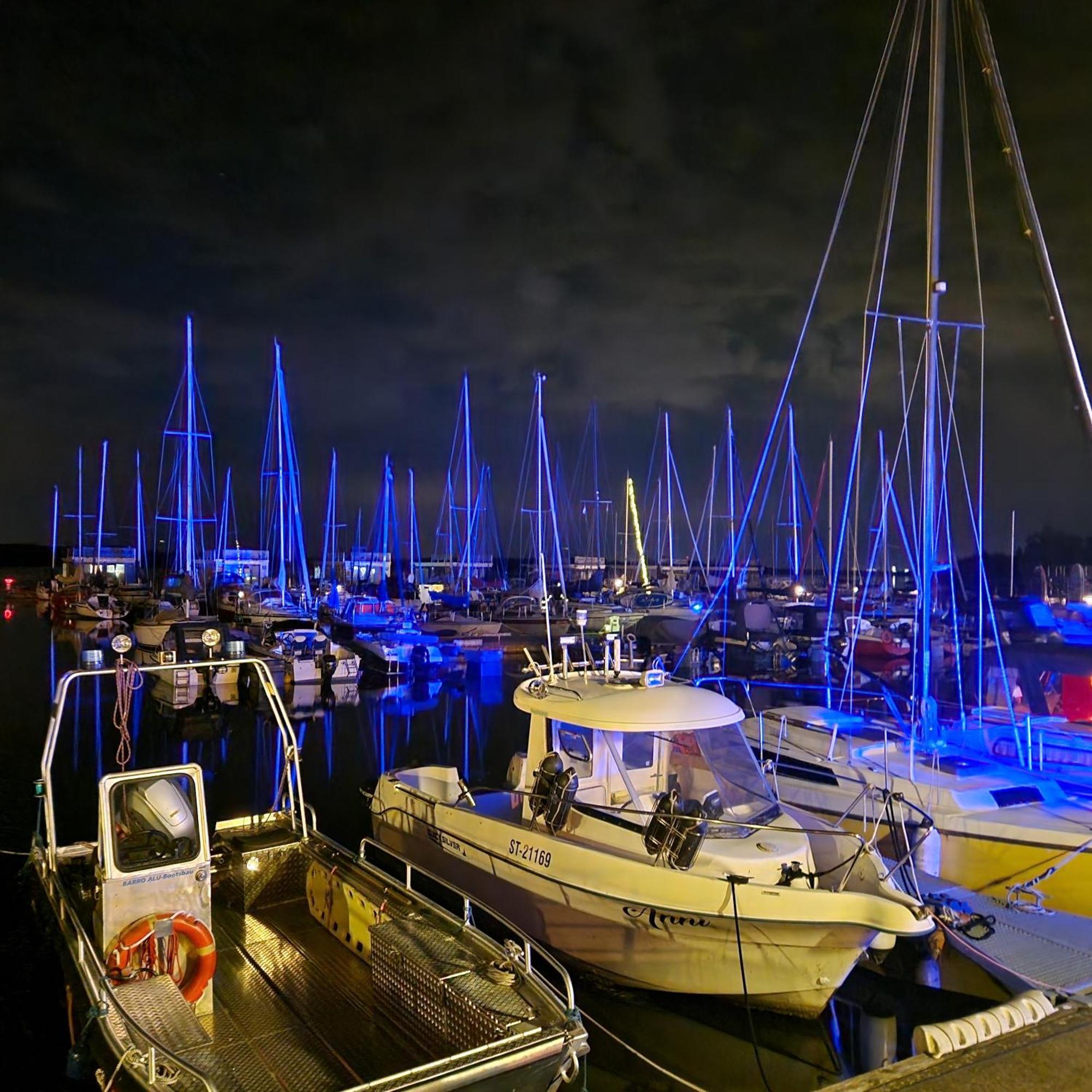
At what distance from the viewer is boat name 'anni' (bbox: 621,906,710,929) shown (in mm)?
8453

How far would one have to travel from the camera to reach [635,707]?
9.86 meters

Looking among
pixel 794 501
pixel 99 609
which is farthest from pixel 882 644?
pixel 99 609

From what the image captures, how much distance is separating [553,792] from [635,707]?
1430mm

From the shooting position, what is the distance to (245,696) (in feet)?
102

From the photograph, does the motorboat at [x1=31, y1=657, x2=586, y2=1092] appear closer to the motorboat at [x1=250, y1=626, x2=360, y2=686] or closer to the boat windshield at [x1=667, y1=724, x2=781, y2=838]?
the boat windshield at [x1=667, y1=724, x2=781, y2=838]

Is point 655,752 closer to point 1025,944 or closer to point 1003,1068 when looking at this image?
point 1025,944

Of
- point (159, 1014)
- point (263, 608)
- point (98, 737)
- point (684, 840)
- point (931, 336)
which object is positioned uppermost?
point (931, 336)

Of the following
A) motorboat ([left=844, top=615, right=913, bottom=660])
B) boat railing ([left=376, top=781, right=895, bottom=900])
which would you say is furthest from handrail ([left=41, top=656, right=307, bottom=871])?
motorboat ([left=844, top=615, right=913, bottom=660])

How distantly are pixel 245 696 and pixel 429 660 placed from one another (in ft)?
35.7

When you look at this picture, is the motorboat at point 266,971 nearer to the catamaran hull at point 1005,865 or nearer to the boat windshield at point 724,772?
the boat windshield at point 724,772

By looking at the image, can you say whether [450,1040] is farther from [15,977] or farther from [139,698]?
[139,698]

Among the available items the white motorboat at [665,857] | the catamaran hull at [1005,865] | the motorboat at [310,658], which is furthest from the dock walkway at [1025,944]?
the motorboat at [310,658]

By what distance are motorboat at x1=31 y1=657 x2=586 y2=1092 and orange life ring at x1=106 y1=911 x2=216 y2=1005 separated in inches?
0.5

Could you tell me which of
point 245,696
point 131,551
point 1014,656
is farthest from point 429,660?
point 131,551
